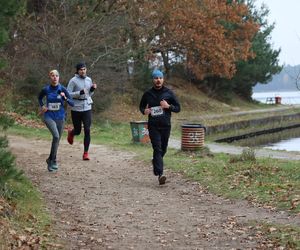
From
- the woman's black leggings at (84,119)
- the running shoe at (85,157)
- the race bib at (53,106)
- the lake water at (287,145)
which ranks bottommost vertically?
the lake water at (287,145)

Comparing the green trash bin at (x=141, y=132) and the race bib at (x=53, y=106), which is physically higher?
the race bib at (x=53, y=106)

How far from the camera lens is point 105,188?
9.52 meters

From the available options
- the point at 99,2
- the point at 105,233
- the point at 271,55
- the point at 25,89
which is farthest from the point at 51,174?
the point at 271,55

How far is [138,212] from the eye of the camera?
788 centimetres

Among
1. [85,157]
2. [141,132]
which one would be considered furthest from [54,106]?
[141,132]

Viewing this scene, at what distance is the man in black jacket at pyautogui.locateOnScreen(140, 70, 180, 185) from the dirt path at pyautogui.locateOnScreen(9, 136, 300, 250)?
0.60 m

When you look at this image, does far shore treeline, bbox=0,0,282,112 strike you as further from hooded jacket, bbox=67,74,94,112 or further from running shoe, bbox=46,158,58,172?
running shoe, bbox=46,158,58,172

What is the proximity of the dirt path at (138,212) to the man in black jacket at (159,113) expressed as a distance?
595 mm

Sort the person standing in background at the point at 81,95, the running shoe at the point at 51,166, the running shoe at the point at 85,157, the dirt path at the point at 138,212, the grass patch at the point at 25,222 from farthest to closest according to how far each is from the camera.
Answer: the running shoe at the point at 85,157 < the person standing in background at the point at 81,95 < the running shoe at the point at 51,166 < the dirt path at the point at 138,212 < the grass patch at the point at 25,222

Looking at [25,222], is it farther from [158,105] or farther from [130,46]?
[130,46]

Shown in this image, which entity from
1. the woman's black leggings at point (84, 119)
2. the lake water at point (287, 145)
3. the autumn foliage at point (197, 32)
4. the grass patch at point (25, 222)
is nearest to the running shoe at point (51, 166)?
the woman's black leggings at point (84, 119)

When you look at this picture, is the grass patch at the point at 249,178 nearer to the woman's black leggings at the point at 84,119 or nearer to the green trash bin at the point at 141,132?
the woman's black leggings at the point at 84,119

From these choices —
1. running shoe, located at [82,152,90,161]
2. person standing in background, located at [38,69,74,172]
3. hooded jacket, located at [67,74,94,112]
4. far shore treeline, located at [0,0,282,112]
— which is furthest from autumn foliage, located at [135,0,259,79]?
person standing in background, located at [38,69,74,172]

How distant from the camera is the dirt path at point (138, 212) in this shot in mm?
6441
